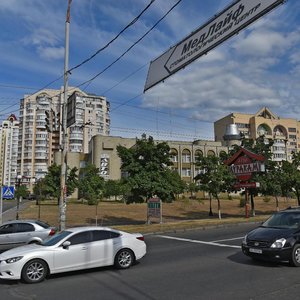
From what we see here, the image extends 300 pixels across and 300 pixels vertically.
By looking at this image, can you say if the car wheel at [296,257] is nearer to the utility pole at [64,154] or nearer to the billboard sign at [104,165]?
the utility pole at [64,154]

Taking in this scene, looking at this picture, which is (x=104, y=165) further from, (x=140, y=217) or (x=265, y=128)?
(x=265, y=128)

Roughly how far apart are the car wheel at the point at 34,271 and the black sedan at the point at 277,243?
17.7ft

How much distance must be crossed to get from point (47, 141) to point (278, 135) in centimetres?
7888

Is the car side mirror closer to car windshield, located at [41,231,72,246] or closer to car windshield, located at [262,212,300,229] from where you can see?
car windshield, located at [41,231,72,246]

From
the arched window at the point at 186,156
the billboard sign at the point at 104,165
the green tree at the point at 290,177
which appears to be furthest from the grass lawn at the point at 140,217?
the arched window at the point at 186,156

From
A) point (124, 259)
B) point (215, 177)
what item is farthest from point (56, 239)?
point (215, 177)

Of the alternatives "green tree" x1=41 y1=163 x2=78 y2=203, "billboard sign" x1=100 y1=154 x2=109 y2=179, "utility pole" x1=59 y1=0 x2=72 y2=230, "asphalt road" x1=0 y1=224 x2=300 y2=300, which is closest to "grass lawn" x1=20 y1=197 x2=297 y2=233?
"utility pole" x1=59 y1=0 x2=72 y2=230

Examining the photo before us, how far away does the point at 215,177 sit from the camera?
3275 cm

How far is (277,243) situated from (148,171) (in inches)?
717

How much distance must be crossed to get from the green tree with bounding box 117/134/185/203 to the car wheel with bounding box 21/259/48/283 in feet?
56.9

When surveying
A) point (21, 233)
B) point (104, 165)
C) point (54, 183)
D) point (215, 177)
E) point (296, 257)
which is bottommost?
point (296, 257)

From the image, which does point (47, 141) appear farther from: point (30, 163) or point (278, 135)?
point (278, 135)

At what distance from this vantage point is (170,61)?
1170 cm

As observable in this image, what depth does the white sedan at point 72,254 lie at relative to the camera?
952 centimetres
